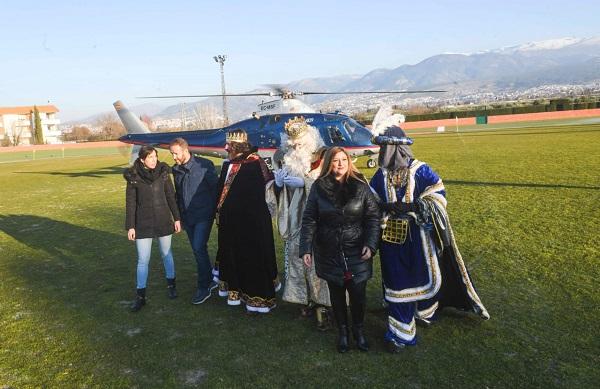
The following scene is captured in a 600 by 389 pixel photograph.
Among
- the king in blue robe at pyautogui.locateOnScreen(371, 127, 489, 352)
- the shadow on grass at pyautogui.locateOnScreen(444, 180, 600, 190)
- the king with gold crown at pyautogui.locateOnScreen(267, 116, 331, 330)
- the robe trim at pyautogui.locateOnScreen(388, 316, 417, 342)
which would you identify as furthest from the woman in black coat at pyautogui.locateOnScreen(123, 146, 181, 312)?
the shadow on grass at pyautogui.locateOnScreen(444, 180, 600, 190)

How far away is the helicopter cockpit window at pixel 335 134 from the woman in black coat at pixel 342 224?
37.2 ft

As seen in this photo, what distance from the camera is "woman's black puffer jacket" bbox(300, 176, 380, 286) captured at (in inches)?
143

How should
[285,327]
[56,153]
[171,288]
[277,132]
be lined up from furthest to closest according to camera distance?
[56,153], [277,132], [171,288], [285,327]

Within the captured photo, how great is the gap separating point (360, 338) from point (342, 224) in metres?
1.07

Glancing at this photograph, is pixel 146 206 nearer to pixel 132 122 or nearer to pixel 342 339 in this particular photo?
pixel 342 339

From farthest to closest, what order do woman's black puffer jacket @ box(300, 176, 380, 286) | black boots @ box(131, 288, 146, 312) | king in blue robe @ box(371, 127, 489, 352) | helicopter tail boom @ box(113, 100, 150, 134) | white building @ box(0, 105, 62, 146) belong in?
white building @ box(0, 105, 62, 146) < helicopter tail boom @ box(113, 100, 150, 134) < black boots @ box(131, 288, 146, 312) < king in blue robe @ box(371, 127, 489, 352) < woman's black puffer jacket @ box(300, 176, 380, 286)

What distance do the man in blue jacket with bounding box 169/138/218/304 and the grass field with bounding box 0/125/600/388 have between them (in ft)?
1.31

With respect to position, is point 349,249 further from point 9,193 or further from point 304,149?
point 9,193

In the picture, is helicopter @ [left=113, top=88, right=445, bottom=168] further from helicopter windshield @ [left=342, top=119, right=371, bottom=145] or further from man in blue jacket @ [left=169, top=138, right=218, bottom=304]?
man in blue jacket @ [left=169, top=138, right=218, bottom=304]

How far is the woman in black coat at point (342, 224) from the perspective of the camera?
365 cm

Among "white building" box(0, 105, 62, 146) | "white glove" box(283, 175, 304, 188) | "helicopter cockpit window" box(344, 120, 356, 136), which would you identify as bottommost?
"white glove" box(283, 175, 304, 188)

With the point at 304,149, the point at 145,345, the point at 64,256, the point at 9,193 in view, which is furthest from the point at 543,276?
Result: the point at 9,193

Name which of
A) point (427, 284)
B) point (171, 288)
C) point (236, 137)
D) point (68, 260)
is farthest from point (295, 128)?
point (68, 260)

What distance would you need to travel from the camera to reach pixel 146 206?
4.96 meters
